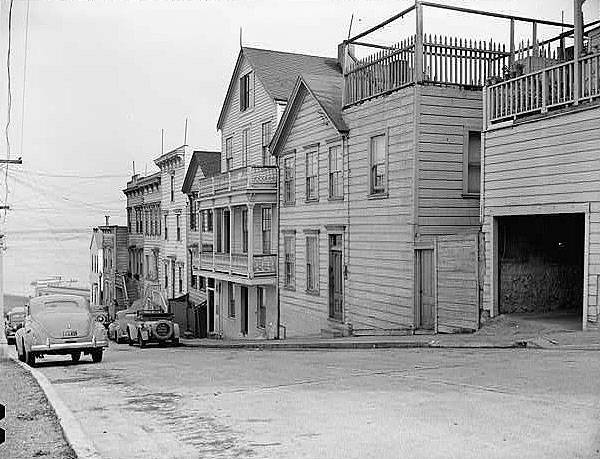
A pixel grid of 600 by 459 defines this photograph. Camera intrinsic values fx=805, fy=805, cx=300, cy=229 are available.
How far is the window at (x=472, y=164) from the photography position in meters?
20.0

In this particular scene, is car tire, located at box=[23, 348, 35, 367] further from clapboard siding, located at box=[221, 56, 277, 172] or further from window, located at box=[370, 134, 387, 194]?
clapboard siding, located at box=[221, 56, 277, 172]

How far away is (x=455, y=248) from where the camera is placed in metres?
17.7

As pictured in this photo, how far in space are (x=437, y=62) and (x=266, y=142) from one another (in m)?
12.3

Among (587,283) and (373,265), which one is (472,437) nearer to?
(587,283)

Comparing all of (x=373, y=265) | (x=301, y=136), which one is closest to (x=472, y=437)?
(x=373, y=265)

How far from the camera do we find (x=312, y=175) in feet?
85.4

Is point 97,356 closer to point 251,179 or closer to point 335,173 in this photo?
point 335,173

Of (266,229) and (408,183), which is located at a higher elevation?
(408,183)

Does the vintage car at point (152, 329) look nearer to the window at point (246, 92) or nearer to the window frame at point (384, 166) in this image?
the window at point (246, 92)

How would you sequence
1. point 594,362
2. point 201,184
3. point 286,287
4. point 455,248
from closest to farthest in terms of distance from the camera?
1. point 594,362
2. point 455,248
3. point 286,287
4. point 201,184

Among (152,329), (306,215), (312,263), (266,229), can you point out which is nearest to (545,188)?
(312,263)

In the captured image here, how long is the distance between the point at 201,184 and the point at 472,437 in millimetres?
29632

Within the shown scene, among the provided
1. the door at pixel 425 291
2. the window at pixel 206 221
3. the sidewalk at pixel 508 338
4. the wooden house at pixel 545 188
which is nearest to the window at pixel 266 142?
the window at pixel 206 221

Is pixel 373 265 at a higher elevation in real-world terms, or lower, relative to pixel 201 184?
lower
